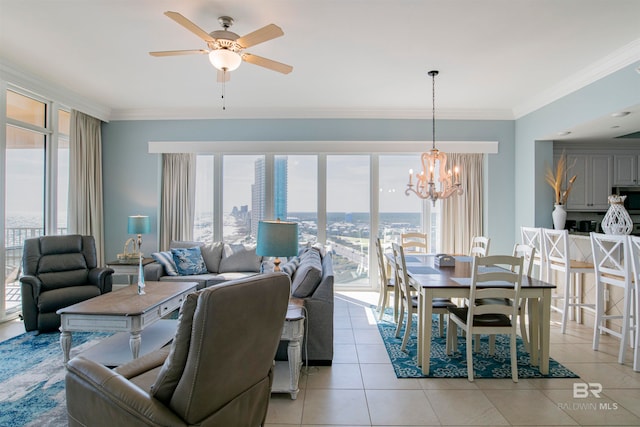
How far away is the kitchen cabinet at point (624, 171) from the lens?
542 centimetres

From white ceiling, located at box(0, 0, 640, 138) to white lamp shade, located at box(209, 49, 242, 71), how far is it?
0.37m

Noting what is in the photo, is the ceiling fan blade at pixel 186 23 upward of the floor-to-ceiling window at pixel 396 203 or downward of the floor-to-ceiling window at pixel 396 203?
upward

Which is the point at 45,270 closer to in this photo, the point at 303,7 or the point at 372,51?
the point at 303,7

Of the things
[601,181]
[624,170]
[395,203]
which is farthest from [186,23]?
[624,170]

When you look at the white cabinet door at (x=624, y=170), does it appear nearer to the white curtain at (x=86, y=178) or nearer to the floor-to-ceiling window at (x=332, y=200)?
the floor-to-ceiling window at (x=332, y=200)

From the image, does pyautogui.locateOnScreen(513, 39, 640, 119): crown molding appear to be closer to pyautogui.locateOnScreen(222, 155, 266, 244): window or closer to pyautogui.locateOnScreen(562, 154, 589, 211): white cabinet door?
pyautogui.locateOnScreen(562, 154, 589, 211): white cabinet door

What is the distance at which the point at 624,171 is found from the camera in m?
5.43

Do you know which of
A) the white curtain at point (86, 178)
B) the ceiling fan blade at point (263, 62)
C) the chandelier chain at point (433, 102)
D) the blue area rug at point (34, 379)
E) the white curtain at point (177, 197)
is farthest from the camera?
the white curtain at point (177, 197)

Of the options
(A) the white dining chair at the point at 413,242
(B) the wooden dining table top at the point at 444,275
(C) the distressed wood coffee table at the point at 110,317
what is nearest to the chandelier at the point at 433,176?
(B) the wooden dining table top at the point at 444,275

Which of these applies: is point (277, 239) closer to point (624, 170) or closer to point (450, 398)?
point (450, 398)

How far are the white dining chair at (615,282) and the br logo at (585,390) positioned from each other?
26.0 inches

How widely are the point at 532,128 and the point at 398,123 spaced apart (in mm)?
1906

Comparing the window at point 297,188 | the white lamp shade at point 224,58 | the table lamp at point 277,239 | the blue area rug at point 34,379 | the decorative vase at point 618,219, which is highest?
the white lamp shade at point 224,58

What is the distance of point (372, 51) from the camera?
3.35 metres
